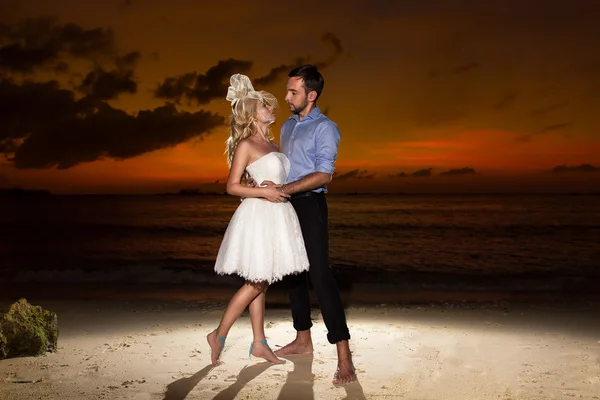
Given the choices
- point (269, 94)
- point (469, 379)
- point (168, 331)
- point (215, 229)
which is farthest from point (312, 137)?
point (215, 229)

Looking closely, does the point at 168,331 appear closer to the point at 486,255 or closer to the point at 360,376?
the point at 360,376

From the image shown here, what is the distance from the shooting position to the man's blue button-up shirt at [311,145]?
16.2ft

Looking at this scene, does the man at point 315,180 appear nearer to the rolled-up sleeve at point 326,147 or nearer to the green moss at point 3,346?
the rolled-up sleeve at point 326,147

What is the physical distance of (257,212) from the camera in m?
5.17

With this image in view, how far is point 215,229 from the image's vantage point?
34.8 meters

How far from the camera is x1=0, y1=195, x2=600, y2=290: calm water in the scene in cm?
2098

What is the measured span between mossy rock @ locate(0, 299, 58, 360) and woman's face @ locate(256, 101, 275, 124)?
2.57m

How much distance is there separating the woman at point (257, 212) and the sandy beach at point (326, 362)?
0.76m

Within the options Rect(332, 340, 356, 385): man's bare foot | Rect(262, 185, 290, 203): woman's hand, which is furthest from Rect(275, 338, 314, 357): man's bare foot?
Rect(262, 185, 290, 203): woman's hand

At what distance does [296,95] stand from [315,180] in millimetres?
670

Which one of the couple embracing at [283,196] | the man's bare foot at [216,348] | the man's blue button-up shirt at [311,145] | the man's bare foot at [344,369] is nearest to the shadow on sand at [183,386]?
the man's bare foot at [216,348]

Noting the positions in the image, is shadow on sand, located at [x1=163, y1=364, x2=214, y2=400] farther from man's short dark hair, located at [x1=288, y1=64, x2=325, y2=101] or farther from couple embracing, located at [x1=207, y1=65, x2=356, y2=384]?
man's short dark hair, located at [x1=288, y1=64, x2=325, y2=101]

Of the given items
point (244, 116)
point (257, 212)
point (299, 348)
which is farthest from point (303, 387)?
point (244, 116)

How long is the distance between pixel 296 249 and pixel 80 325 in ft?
11.4
